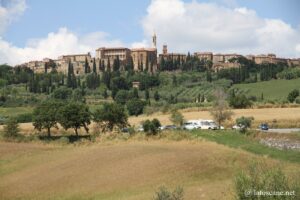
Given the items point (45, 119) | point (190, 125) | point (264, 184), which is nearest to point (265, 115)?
point (190, 125)

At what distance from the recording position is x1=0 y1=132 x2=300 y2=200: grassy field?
2841 centimetres

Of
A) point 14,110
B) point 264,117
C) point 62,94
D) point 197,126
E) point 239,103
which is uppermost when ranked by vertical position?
point 62,94

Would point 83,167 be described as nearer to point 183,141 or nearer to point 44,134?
point 183,141

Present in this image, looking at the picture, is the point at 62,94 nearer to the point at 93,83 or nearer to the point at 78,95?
the point at 78,95

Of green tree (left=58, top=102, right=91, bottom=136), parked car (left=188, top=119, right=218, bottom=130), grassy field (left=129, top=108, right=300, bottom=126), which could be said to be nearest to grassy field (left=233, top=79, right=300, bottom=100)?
grassy field (left=129, top=108, right=300, bottom=126)

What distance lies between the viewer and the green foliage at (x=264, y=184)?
→ 14.7 m

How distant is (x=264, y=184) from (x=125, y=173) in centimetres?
1838

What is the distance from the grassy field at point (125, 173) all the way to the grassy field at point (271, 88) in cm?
8471

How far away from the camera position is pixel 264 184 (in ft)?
50.5

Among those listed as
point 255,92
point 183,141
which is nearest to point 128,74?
point 255,92

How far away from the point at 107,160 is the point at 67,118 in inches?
1522

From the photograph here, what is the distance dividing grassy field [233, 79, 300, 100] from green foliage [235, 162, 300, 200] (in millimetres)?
104652

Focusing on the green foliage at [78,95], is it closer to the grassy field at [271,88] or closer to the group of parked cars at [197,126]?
the grassy field at [271,88]

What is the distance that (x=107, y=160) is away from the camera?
38000 millimetres
